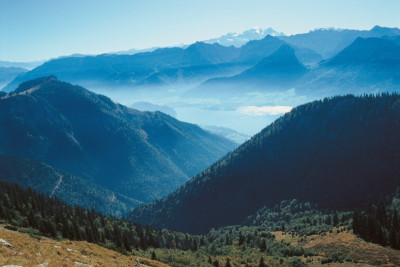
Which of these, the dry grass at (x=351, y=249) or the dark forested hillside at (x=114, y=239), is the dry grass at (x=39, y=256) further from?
the dry grass at (x=351, y=249)

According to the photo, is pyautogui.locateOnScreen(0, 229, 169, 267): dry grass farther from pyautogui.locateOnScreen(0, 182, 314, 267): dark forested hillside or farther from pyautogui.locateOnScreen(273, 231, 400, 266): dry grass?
pyautogui.locateOnScreen(273, 231, 400, 266): dry grass

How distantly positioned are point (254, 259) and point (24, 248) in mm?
65078

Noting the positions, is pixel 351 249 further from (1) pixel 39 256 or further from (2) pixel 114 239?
(1) pixel 39 256

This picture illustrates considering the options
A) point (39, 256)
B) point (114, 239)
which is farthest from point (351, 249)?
point (39, 256)

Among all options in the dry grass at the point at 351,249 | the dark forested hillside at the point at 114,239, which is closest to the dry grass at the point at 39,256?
the dark forested hillside at the point at 114,239

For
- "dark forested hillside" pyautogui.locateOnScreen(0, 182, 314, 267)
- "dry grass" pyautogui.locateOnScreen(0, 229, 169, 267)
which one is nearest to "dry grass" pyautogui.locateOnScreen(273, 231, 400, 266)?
"dark forested hillside" pyautogui.locateOnScreen(0, 182, 314, 267)

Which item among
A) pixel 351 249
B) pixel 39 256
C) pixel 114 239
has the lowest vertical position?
pixel 351 249

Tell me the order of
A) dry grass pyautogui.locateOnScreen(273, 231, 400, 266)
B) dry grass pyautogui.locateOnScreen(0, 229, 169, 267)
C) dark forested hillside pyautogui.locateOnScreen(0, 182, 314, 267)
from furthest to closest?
dry grass pyautogui.locateOnScreen(273, 231, 400, 266) → dark forested hillside pyautogui.locateOnScreen(0, 182, 314, 267) → dry grass pyautogui.locateOnScreen(0, 229, 169, 267)

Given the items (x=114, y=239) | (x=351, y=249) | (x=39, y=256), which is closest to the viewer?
(x=39, y=256)

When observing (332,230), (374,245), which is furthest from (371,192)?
(374,245)

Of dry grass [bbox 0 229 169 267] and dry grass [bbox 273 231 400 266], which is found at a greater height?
dry grass [bbox 0 229 169 267]

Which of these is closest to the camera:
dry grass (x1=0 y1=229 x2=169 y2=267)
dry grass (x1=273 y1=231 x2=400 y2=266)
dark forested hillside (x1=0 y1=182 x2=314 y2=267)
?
dry grass (x1=0 y1=229 x2=169 y2=267)

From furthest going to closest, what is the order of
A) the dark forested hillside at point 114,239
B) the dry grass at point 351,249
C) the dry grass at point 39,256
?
the dry grass at point 351,249 < the dark forested hillside at point 114,239 < the dry grass at point 39,256

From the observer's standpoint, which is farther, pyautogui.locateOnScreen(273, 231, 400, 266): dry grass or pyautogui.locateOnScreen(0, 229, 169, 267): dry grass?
pyautogui.locateOnScreen(273, 231, 400, 266): dry grass
